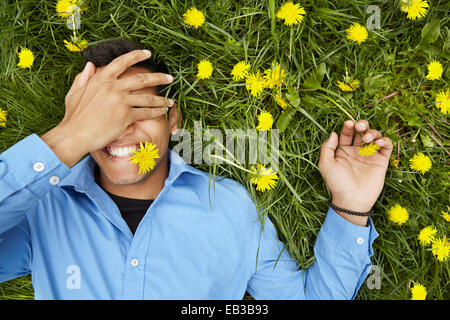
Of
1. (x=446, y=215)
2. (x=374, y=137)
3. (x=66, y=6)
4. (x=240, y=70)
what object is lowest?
(x=446, y=215)

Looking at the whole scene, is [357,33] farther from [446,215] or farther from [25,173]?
[25,173]

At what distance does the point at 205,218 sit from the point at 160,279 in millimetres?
391

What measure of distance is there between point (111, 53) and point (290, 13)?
3.15 feet

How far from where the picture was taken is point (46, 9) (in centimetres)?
188

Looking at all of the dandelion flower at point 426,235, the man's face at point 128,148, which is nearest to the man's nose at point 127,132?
the man's face at point 128,148

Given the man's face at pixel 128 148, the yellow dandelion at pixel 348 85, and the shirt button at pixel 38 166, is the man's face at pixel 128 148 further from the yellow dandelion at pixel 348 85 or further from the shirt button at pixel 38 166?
the yellow dandelion at pixel 348 85

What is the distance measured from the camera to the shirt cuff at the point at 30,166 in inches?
51.1

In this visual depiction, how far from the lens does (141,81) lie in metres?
1.59

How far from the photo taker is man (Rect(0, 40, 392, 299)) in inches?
63.0

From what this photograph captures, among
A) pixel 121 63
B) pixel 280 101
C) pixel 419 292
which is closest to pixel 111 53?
pixel 121 63

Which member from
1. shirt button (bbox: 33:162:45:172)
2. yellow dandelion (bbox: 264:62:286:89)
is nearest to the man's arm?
shirt button (bbox: 33:162:45:172)

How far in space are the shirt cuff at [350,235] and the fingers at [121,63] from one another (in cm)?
131
